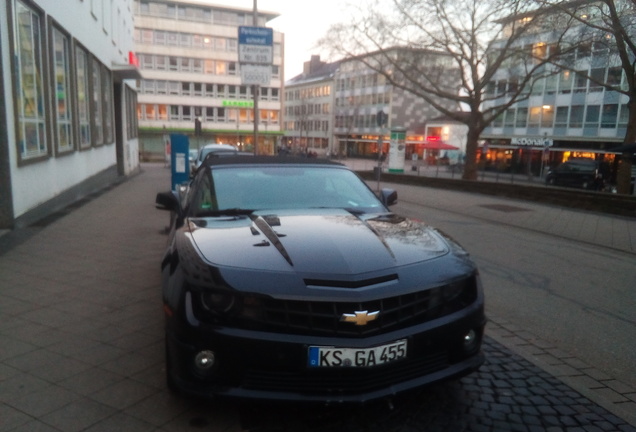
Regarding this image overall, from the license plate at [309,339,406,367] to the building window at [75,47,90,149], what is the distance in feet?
41.7

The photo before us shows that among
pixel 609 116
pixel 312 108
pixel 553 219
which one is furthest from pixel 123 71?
pixel 312 108

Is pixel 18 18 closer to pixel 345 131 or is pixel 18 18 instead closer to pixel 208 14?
pixel 208 14

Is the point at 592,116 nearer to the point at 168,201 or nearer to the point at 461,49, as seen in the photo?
the point at 461,49

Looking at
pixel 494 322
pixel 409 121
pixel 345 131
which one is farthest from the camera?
pixel 345 131

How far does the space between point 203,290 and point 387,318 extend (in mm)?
1007

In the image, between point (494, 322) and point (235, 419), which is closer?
point (235, 419)

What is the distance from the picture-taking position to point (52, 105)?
34.6 ft

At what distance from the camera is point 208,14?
209ft

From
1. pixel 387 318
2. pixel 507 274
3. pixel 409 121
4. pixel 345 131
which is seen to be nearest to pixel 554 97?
pixel 409 121

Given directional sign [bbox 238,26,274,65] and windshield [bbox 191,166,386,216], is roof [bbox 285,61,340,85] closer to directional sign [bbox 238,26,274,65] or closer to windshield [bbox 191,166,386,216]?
directional sign [bbox 238,26,274,65]

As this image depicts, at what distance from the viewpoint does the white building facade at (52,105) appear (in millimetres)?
7859

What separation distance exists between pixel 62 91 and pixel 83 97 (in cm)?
278

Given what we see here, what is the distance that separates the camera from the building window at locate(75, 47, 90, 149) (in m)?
13.6

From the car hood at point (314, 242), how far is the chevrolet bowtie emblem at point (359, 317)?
0.76 feet
